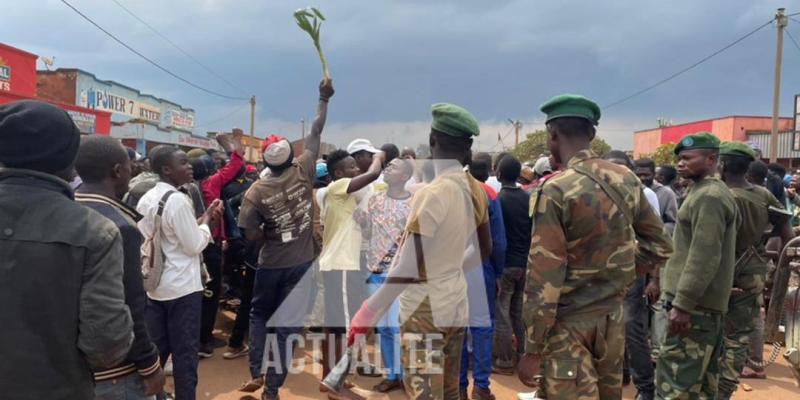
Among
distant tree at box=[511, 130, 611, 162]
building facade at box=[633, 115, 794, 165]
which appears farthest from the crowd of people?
distant tree at box=[511, 130, 611, 162]

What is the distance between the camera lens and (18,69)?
52.4ft

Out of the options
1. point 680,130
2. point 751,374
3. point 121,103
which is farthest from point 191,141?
point 680,130

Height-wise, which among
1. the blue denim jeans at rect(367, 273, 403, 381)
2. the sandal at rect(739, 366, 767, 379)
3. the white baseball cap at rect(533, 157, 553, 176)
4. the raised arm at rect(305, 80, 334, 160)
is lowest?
the sandal at rect(739, 366, 767, 379)

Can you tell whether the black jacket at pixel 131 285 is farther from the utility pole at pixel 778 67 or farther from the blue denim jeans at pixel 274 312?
the utility pole at pixel 778 67

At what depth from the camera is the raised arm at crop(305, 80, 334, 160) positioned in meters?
4.51

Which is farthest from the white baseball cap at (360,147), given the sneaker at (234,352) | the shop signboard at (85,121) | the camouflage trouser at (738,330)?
the shop signboard at (85,121)

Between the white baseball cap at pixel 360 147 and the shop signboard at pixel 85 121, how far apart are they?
16360mm

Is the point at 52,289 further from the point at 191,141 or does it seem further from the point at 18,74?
the point at 191,141

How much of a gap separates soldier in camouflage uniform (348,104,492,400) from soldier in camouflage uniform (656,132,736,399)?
1.50m

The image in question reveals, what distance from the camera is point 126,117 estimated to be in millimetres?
27078

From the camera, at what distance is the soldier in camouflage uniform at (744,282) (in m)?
3.72

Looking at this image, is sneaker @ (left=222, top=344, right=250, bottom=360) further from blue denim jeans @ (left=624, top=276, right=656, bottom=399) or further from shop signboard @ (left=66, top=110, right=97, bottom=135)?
shop signboard @ (left=66, top=110, right=97, bottom=135)

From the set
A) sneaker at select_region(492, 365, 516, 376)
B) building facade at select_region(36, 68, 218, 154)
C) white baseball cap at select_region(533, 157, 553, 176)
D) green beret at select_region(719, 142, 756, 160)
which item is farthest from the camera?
building facade at select_region(36, 68, 218, 154)

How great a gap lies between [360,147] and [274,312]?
6.10 ft
